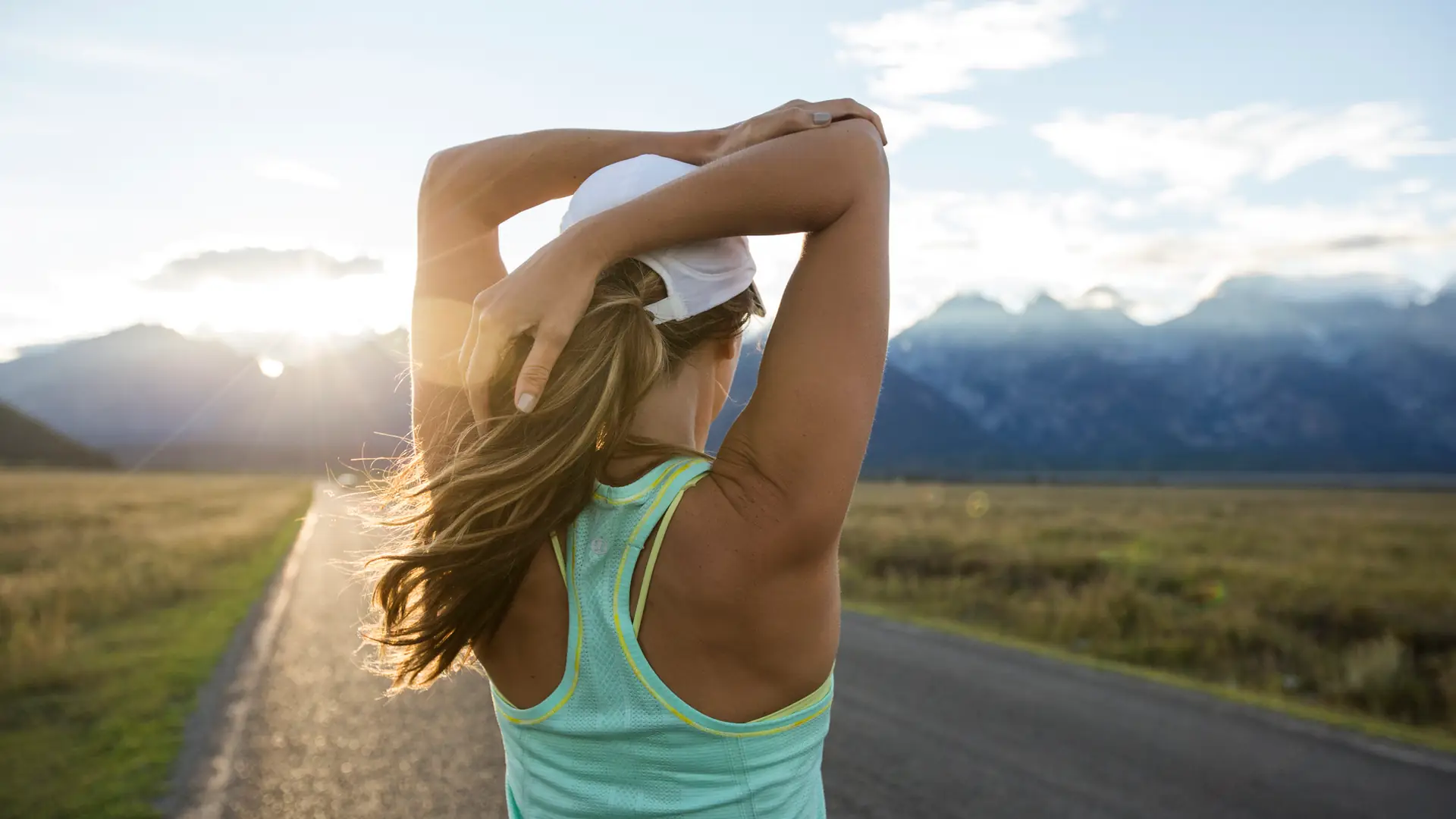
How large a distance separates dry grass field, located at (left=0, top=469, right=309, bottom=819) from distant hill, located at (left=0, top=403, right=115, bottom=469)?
8642cm

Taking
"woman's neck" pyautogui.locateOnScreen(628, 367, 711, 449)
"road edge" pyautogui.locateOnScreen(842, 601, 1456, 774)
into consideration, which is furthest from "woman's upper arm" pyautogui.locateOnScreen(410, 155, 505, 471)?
"road edge" pyautogui.locateOnScreen(842, 601, 1456, 774)

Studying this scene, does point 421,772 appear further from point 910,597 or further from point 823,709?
point 910,597

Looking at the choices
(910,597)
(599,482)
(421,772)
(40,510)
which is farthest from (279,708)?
(40,510)

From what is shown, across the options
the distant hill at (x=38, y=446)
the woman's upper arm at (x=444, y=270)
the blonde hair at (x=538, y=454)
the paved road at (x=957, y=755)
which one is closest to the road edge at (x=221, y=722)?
the paved road at (x=957, y=755)

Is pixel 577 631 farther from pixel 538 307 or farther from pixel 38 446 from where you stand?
pixel 38 446

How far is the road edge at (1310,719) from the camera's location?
608 cm

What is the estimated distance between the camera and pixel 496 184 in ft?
5.05

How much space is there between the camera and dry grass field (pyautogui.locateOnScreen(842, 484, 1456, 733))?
29.6 feet

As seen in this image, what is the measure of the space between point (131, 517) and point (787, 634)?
27440 mm

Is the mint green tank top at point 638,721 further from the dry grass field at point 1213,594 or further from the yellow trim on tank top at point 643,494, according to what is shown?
the dry grass field at point 1213,594

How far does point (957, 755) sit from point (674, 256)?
5115 mm

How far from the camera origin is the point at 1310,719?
22.4 ft

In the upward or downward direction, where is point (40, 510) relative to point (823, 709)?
downward

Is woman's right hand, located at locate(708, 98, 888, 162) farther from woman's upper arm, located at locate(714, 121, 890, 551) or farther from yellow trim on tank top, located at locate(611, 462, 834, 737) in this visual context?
yellow trim on tank top, located at locate(611, 462, 834, 737)
